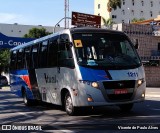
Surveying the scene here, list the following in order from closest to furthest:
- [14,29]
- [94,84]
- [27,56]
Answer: [94,84], [27,56], [14,29]

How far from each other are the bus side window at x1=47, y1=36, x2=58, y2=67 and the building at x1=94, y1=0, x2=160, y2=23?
9379 cm

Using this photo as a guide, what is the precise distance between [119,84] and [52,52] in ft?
10.3

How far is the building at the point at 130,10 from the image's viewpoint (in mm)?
108750

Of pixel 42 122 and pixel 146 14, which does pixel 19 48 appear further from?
pixel 146 14

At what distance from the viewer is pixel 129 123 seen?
1061 cm

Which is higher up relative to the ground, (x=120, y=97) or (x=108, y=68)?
(x=108, y=68)

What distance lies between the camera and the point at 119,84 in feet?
38.4

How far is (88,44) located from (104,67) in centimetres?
101

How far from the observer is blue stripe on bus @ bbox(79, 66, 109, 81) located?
1153cm

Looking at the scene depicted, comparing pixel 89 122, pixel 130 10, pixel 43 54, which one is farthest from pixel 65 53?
pixel 130 10

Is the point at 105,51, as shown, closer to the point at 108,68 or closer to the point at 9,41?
the point at 108,68

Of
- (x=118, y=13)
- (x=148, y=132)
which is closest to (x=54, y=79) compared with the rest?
(x=148, y=132)

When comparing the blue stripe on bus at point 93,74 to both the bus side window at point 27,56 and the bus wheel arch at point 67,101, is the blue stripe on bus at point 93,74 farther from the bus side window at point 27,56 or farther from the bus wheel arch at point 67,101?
the bus side window at point 27,56

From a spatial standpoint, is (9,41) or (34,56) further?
(9,41)
